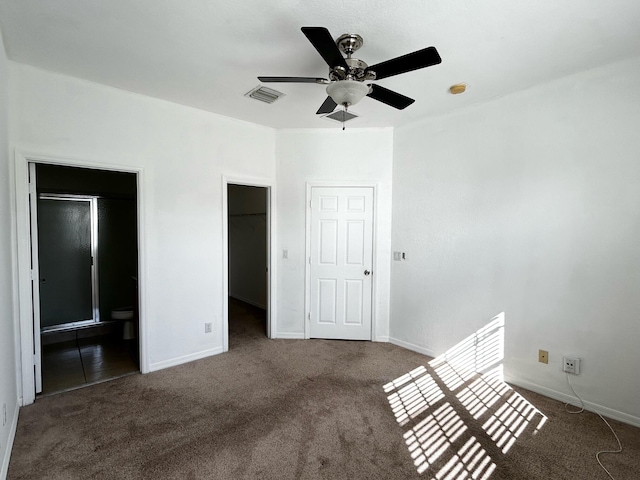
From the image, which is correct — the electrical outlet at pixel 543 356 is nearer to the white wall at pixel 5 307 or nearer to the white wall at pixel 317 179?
the white wall at pixel 317 179

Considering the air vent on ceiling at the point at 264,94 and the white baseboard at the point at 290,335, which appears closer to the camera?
the air vent on ceiling at the point at 264,94

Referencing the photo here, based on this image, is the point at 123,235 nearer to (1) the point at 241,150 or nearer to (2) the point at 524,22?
(1) the point at 241,150

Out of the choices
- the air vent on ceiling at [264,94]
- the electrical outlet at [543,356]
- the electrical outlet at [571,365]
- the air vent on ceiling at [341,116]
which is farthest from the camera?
the air vent on ceiling at [341,116]

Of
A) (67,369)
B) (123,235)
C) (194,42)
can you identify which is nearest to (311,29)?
(194,42)

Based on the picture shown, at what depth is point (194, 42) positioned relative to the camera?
217 centimetres

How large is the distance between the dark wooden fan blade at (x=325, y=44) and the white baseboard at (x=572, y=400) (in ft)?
9.87

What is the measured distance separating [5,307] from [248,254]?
3.87 meters

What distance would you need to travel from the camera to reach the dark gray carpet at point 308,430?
1.89 m

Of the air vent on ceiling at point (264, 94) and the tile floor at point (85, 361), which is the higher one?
the air vent on ceiling at point (264, 94)

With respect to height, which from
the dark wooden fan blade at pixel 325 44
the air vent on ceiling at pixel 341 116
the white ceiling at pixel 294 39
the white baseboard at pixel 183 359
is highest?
the white ceiling at pixel 294 39

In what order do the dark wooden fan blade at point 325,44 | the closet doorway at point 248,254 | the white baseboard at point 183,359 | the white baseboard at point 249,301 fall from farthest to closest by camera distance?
the white baseboard at point 249,301, the closet doorway at point 248,254, the white baseboard at point 183,359, the dark wooden fan blade at point 325,44

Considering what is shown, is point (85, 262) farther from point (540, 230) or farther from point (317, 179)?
point (540, 230)

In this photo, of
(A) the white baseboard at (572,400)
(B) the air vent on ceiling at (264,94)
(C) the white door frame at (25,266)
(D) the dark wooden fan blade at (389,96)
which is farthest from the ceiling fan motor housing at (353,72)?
(A) the white baseboard at (572,400)

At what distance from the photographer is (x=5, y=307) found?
6.85 ft
